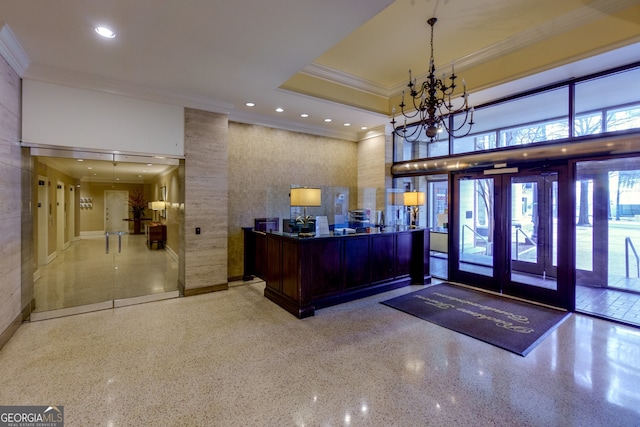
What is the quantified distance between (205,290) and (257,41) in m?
4.04

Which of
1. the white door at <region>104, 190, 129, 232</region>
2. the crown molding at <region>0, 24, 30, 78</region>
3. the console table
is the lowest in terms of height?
the console table

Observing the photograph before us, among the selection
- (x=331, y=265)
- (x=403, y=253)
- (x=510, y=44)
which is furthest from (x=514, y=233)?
(x=331, y=265)

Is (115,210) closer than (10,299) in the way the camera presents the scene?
No

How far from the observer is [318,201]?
444cm

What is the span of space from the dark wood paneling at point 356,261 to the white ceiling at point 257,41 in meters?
2.57

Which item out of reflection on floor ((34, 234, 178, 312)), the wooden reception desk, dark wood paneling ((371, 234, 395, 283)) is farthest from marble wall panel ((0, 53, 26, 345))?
dark wood paneling ((371, 234, 395, 283))

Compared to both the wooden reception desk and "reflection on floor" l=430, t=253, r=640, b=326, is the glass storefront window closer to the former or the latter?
"reflection on floor" l=430, t=253, r=640, b=326

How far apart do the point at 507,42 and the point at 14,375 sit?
23.0ft

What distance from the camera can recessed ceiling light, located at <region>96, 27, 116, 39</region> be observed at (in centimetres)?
306

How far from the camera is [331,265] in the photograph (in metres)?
4.51

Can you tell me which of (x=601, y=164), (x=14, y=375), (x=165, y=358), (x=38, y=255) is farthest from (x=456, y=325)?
(x=38, y=255)

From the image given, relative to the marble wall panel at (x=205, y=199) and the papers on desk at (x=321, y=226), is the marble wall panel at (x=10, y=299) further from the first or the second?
the papers on desk at (x=321, y=226)

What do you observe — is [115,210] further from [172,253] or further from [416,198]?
[416,198]

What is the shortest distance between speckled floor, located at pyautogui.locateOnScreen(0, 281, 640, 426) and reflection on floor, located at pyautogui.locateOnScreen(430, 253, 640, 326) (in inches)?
14.5
